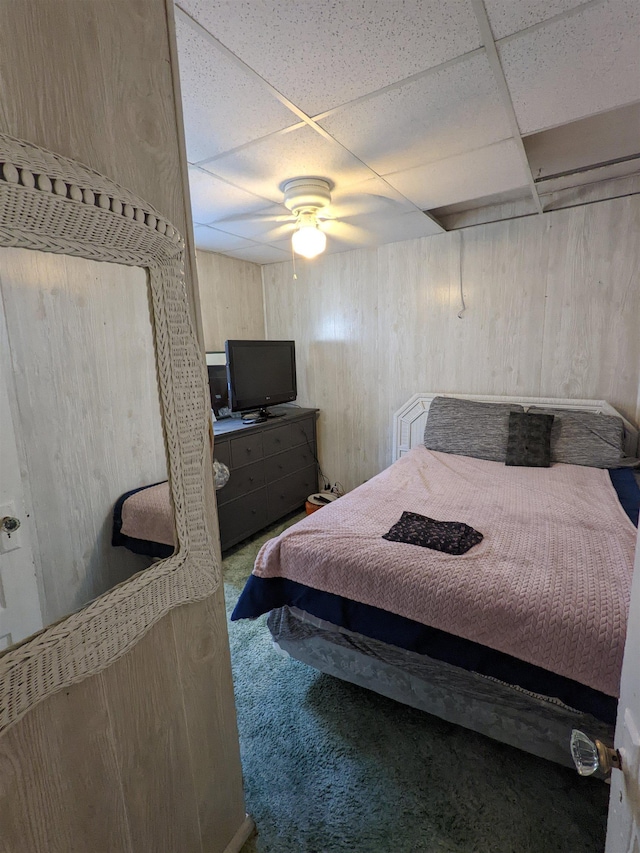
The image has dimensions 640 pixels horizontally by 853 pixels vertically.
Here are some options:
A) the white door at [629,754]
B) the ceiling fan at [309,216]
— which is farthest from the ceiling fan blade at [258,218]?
the white door at [629,754]

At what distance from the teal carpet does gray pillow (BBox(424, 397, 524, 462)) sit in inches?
64.6

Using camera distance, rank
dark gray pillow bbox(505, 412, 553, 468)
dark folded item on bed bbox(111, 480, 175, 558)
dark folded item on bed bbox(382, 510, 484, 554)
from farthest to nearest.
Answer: dark gray pillow bbox(505, 412, 553, 468) → dark folded item on bed bbox(382, 510, 484, 554) → dark folded item on bed bbox(111, 480, 175, 558)

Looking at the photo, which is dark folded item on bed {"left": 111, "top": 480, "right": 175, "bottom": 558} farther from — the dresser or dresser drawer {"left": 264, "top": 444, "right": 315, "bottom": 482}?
dresser drawer {"left": 264, "top": 444, "right": 315, "bottom": 482}

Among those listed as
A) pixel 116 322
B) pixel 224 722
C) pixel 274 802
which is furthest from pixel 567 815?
pixel 116 322

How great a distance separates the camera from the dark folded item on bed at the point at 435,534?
146cm

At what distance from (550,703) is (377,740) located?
0.63 metres

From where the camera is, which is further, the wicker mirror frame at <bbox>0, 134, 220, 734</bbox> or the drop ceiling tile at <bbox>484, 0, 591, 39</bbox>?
the drop ceiling tile at <bbox>484, 0, 591, 39</bbox>

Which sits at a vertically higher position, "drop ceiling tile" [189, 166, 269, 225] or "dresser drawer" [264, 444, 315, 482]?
"drop ceiling tile" [189, 166, 269, 225]

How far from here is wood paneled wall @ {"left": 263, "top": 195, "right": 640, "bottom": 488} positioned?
2.53m

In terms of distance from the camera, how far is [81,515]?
75 centimetres

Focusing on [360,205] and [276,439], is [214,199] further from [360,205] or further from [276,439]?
[276,439]

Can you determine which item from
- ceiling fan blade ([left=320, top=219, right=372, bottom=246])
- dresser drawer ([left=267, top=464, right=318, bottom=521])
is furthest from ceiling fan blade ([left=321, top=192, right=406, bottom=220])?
dresser drawer ([left=267, top=464, right=318, bottom=521])

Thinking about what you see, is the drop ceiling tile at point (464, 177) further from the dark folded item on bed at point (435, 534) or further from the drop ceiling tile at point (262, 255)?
the dark folded item on bed at point (435, 534)

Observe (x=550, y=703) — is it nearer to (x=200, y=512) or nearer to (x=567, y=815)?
(x=567, y=815)
